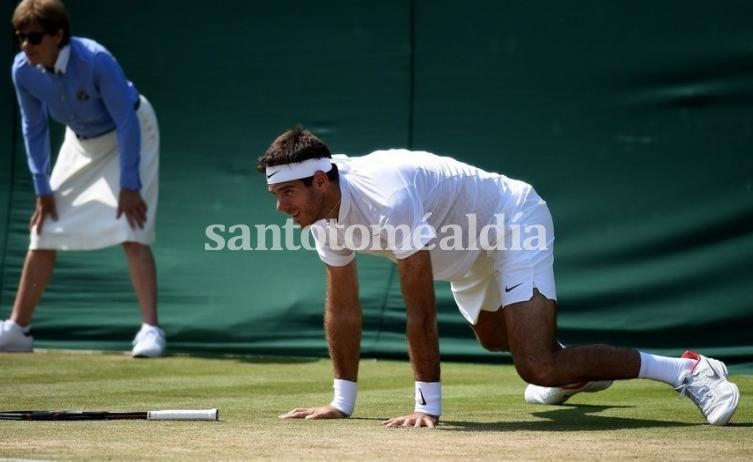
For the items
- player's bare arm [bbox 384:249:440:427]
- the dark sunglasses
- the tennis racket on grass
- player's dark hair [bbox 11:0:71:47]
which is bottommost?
the tennis racket on grass

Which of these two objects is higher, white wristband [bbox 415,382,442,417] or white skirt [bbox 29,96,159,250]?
white skirt [bbox 29,96,159,250]

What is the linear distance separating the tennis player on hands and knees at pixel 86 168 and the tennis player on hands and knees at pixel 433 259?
10.2 feet

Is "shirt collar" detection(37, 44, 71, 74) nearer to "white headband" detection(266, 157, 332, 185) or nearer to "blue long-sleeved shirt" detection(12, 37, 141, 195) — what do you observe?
"blue long-sleeved shirt" detection(12, 37, 141, 195)

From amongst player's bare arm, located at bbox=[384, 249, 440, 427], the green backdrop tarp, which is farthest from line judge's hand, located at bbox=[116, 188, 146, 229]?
player's bare arm, located at bbox=[384, 249, 440, 427]

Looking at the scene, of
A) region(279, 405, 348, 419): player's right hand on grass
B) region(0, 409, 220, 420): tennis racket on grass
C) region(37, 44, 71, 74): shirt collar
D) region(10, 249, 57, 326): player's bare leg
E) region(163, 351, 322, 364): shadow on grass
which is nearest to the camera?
region(0, 409, 220, 420): tennis racket on grass

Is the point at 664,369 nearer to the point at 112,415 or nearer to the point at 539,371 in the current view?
the point at 539,371

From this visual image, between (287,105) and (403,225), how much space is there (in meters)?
4.36

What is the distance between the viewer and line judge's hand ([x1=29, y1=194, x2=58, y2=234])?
350 inches

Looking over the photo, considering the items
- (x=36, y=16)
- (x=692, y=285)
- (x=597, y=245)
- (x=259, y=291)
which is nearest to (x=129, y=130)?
(x=36, y=16)

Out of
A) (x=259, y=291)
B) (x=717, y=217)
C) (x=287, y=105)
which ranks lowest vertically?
(x=259, y=291)

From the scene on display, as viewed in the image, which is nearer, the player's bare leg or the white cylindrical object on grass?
the white cylindrical object on grass

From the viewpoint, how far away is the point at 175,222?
9.66 metres

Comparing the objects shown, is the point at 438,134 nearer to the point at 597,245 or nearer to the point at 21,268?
the point at 597,245

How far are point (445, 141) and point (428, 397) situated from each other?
3885 millimetres
